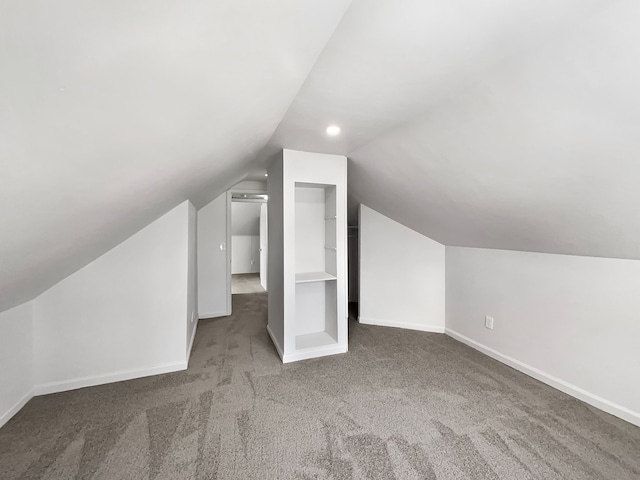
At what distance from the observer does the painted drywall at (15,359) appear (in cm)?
188

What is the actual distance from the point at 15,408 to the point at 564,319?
4.35m

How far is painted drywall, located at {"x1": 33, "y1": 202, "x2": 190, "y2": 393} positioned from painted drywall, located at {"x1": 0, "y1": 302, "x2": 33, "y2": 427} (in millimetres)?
60

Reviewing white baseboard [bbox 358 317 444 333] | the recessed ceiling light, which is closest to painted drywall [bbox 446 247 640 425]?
white baseboard [bbox 358 317 444 333]

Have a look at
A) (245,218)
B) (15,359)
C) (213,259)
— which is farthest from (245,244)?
(15,359)

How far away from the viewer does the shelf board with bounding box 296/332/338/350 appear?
116 inches

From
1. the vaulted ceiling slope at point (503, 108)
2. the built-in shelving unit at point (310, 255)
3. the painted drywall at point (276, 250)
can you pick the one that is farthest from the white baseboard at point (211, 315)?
the vaulted ceiling slope at point (503, 108)

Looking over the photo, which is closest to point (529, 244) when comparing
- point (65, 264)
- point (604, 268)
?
point (604, 268)

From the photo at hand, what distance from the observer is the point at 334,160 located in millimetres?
2885

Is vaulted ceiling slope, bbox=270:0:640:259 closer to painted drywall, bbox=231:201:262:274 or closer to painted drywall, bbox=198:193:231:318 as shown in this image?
painted drywall, bbox=198:193:231:318

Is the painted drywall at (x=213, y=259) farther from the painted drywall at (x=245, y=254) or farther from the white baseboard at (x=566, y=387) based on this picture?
the painted drywall at (x=245, y=254)

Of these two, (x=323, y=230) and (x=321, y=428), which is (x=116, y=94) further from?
(x=323, y=230)

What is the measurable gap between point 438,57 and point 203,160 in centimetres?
150

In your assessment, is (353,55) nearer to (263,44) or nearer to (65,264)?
(263,44)

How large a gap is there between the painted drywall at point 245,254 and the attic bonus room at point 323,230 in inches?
199
